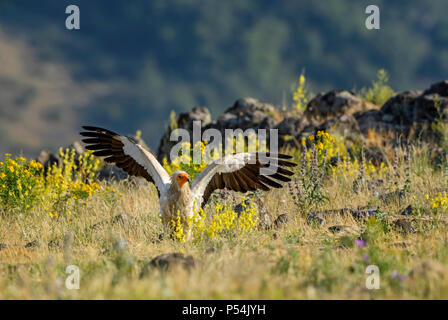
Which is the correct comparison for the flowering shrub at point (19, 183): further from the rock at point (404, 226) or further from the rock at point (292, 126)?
the rock at point (292, 126)

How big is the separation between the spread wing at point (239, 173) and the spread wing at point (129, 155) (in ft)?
1.74

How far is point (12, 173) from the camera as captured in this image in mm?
7766

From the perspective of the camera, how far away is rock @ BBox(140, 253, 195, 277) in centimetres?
428

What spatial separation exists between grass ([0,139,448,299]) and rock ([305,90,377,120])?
30.6ft

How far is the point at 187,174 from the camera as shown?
228 inches

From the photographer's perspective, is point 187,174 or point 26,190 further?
point 26,190

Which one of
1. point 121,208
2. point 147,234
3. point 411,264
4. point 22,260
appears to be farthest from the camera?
point 121,208

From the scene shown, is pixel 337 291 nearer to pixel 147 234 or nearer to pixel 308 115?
pixel 147 234

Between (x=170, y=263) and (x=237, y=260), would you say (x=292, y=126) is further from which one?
(x=170, y=263)

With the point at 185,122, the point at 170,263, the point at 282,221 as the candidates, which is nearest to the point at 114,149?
the point at 282,221

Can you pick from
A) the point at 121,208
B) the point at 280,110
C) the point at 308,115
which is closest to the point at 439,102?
the point at 308,115

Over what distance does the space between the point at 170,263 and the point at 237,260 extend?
711 millimetres

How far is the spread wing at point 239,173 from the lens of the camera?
6242 mm

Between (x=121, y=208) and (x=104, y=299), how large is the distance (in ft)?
18.9
